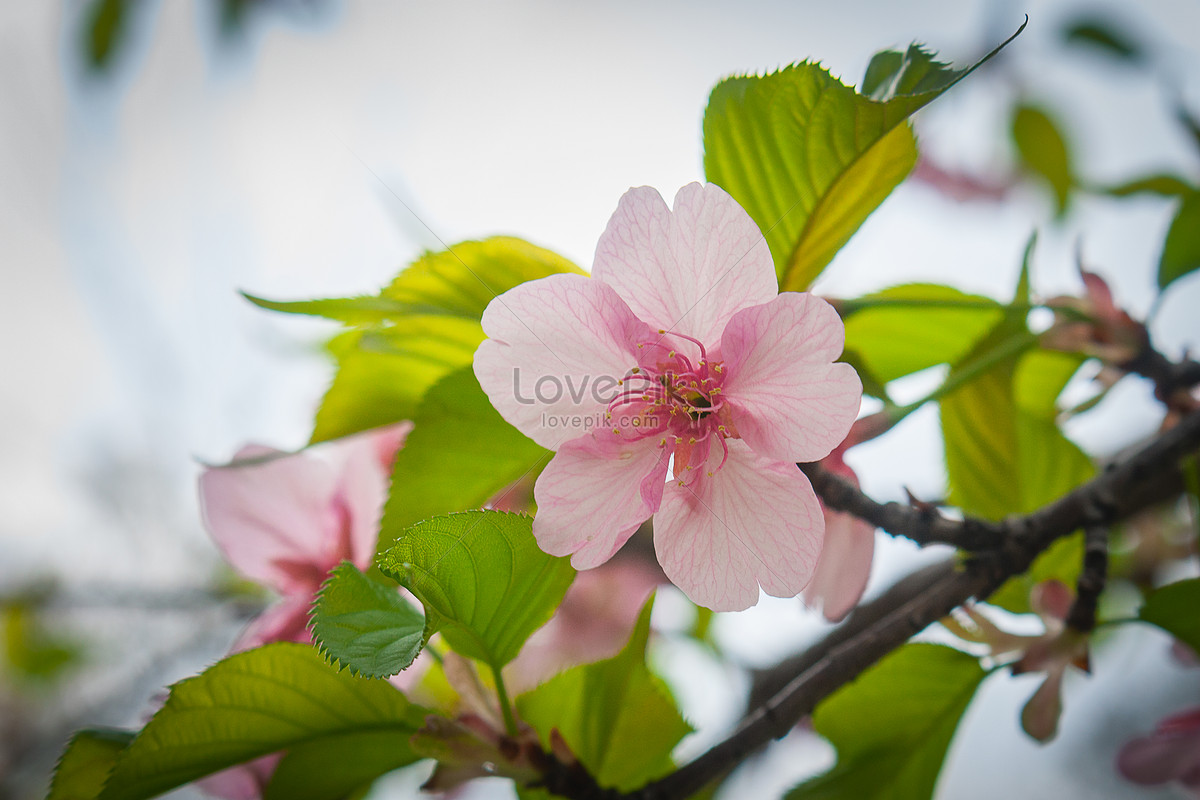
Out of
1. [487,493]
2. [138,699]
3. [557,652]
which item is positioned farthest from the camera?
[138,699]

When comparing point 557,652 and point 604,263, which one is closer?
point 604,263

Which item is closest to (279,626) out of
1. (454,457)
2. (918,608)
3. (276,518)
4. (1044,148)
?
(276,518)

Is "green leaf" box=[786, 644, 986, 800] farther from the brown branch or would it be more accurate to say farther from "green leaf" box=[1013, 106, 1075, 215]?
"green leaf" box=[1013, 106, 1075, 215]

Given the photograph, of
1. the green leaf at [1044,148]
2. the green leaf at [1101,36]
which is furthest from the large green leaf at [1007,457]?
the green leaf at [1101,36]

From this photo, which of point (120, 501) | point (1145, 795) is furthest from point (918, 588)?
point (120, 501)

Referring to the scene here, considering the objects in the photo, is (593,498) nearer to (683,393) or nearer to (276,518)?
A: (683,393)

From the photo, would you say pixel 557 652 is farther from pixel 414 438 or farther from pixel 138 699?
pixel 138 699

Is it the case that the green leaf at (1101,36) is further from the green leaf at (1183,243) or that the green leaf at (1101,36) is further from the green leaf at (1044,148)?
the green leaf at (1183,243)

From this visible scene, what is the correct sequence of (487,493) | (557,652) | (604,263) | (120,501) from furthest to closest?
(120,501), (557,652), (487,493), (604,263)
